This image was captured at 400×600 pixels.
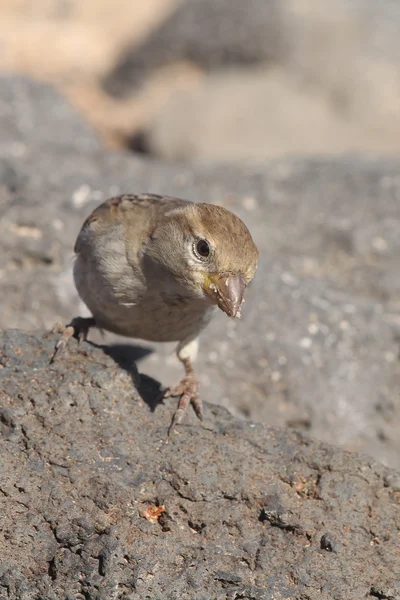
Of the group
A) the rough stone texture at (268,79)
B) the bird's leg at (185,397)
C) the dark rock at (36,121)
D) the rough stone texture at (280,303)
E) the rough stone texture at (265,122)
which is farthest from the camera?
the rough stone texture at (268,79)

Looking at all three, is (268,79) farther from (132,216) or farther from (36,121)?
(132,216)

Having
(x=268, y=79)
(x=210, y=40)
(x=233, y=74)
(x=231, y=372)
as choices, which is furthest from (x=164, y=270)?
(x=210, y=40)

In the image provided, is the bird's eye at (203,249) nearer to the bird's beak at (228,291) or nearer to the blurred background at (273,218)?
the bird's beak at (228,291)

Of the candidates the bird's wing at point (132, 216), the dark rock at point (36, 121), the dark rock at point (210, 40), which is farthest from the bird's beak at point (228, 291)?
the dark rock at point (210, 40)

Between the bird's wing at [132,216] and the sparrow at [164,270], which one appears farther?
the bird's wing at [132,216]

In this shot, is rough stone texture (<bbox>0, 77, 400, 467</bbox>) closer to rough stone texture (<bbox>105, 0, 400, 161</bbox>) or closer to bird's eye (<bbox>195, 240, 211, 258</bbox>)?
bird's eye (<bbox>195, 240, 211, 258</bbox>)
